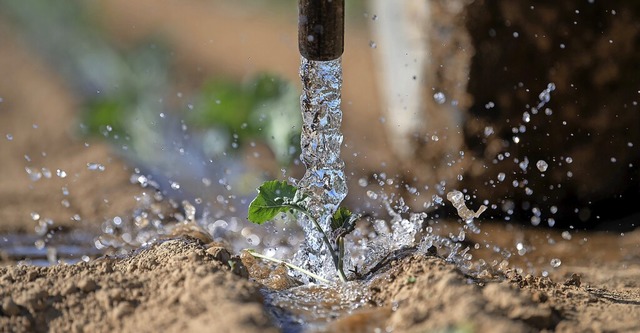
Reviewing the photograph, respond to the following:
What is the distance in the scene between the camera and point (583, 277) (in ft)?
9.62

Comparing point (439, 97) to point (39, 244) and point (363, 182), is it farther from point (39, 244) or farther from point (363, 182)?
point (39, 244)

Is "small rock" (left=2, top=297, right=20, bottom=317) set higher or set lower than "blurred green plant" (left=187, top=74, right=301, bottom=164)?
lower

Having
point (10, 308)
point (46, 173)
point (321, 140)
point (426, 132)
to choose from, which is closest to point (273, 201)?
point (321, 140)

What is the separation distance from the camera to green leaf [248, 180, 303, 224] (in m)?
2.31

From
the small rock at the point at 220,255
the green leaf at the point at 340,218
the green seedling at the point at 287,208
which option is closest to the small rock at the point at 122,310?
the small rock at the point at 220,255

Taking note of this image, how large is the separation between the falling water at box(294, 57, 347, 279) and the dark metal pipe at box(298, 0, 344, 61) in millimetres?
156

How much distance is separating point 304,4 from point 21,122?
10.7ft

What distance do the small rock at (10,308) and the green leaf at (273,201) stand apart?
0.62 m

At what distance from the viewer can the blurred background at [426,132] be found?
3695 millimetres

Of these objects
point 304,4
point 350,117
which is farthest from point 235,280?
point 350,117

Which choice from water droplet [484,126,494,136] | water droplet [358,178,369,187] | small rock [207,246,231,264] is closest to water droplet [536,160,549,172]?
water droplet [484,126,494,136]

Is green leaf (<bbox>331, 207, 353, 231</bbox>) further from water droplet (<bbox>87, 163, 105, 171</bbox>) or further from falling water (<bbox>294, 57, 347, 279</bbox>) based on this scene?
water droplet (<bbox>87, 163, 105, 171</bbox>)

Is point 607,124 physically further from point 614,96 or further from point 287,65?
point 287,65

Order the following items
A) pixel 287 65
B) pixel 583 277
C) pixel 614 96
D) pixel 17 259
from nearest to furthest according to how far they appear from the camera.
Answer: pixel 583 277
pixel 17 259
pixel 614 96
pixel 287 65
